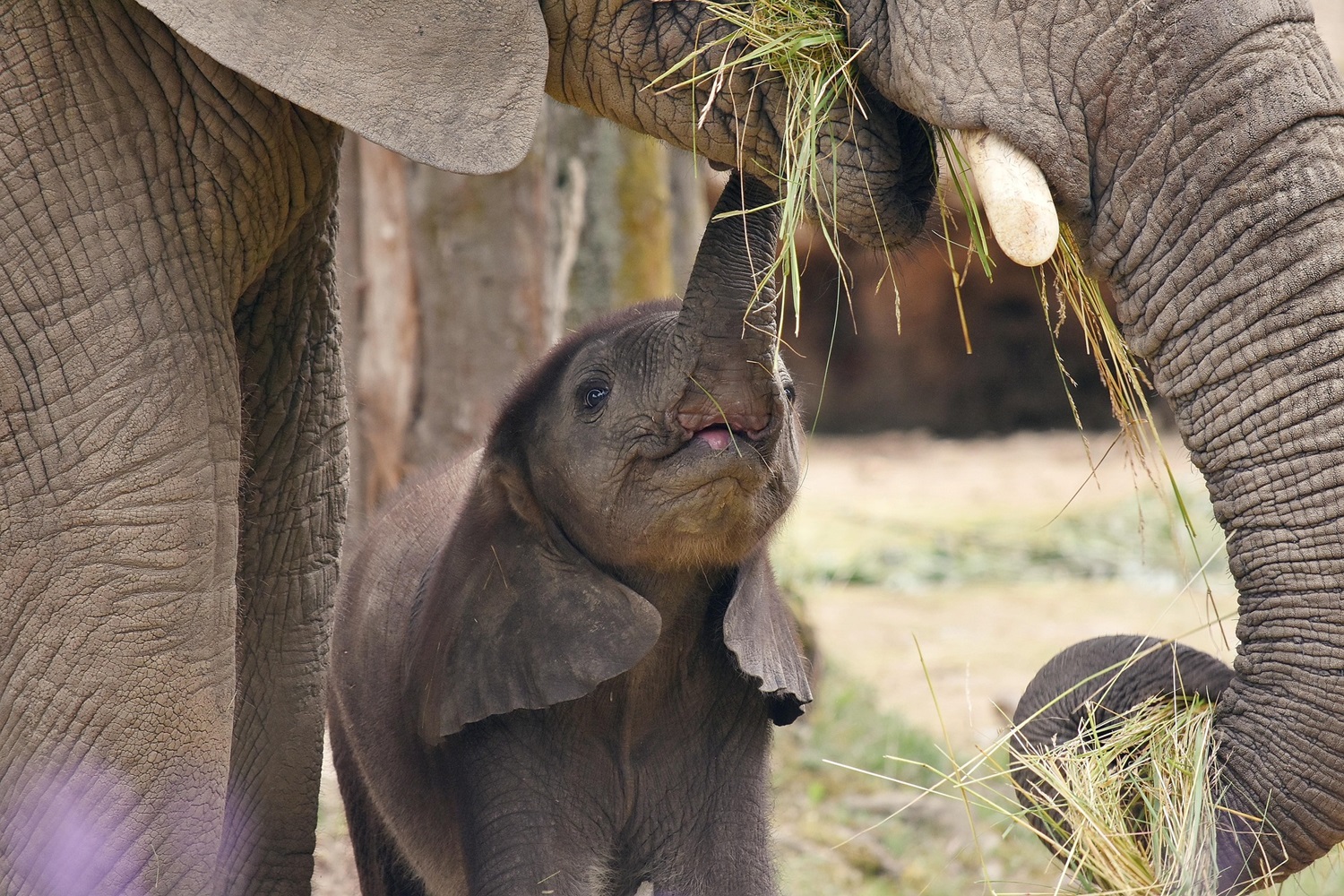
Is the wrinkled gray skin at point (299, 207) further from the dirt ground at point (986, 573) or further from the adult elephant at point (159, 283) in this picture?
the dirt ground at point (986, 573)

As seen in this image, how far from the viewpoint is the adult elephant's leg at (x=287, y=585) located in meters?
4.14

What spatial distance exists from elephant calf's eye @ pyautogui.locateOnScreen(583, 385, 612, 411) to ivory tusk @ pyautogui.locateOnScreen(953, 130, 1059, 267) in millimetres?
1101

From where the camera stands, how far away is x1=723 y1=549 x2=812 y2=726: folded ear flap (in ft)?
12.7

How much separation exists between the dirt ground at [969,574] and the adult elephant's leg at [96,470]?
2.65 metres

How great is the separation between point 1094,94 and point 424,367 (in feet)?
15.8

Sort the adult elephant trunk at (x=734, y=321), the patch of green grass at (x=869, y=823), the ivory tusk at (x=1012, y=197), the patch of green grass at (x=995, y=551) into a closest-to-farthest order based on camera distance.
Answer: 1. the ivory tusk at (x=1012, y=197)
2. the adult elephant trunk at (x=734, y=321)
3. the patch of green grass at (x=869, y=823)
4. the patch of green grass at (x=995, y=551)

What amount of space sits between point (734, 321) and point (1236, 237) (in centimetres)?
104

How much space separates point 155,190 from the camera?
3168 mm

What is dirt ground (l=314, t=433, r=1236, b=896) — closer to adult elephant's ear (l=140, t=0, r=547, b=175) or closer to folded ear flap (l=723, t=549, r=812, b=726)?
folded ear flap (l=723, t=549, r=812, b=726)

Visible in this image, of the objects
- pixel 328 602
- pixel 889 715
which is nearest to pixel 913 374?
pixel 889 715

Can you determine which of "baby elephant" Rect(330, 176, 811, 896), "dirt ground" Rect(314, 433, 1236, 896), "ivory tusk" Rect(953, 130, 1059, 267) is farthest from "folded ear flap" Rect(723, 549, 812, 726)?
"dirt ground" Rect(314, 433, 1236, 896)

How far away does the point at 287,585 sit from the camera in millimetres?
4320

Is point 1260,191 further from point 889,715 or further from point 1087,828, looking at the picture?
point 889,715

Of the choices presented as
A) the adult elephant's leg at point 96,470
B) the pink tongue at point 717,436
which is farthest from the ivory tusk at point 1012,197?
the adult elephant's leg at point 96,470
